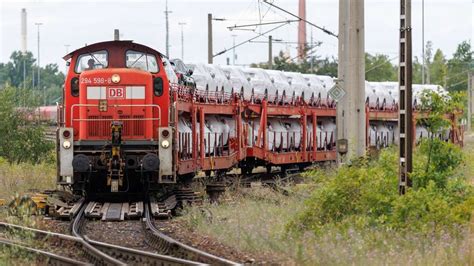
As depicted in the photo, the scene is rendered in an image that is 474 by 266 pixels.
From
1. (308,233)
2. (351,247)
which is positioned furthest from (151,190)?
(351,247)

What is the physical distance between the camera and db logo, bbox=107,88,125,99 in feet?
63.9

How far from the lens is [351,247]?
11680mm

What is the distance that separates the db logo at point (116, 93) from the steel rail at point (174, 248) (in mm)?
4158

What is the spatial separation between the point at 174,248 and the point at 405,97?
13.2 ft

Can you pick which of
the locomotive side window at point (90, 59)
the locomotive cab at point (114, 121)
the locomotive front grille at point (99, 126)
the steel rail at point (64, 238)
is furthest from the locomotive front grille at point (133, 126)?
the steel rail at point (64, 238)

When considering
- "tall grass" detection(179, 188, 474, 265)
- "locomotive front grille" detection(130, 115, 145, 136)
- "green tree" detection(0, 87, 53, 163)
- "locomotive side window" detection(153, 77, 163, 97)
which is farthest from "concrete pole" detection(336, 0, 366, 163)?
"green tree" detection(0, 87, 53, 163)

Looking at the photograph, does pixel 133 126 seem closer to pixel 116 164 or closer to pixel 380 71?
pixel 116 164

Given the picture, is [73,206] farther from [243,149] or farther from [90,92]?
Result: [243,149]

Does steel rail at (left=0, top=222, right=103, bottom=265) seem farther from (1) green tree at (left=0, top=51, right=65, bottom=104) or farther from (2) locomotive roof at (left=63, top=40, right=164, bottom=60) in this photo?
(1) green tree at (left=0, top=51, right=65, bottom=104)

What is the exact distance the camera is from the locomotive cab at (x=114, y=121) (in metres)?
18.9

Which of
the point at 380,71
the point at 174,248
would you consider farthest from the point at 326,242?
the point at 380,71

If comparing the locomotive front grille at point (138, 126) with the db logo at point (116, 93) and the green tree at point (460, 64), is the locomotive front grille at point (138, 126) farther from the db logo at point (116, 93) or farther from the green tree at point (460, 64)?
the green tree at point (460, 64)

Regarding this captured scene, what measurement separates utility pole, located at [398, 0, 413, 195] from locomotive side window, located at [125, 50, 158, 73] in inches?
277

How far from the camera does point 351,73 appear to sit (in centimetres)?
2277
